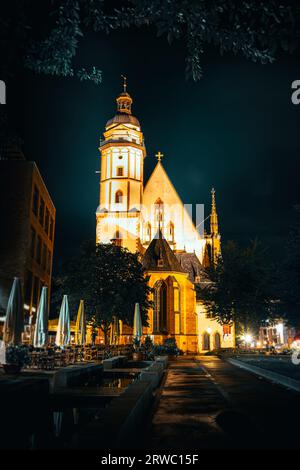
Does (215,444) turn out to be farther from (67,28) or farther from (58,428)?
(67,28)

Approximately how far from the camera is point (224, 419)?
866cm

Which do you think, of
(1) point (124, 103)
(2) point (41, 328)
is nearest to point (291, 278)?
(2) point (41, 328)

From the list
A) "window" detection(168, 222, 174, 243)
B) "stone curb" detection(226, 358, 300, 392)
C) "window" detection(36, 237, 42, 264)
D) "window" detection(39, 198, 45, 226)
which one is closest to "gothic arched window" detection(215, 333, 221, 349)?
"window" detection(168, 222, 174, 243)

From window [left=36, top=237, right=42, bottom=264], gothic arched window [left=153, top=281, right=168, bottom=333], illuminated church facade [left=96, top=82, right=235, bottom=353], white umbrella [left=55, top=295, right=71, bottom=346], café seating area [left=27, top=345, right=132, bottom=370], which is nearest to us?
café seating area [left=27, top=345, right=132, bottom=370]

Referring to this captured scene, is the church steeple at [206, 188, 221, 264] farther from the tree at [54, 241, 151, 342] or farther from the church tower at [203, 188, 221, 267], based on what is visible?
the tree at [54, 241, 151, 342]

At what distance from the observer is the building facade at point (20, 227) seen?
36.2 metres

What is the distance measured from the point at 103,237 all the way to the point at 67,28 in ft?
189

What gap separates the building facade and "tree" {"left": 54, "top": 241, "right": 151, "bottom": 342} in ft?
10.8

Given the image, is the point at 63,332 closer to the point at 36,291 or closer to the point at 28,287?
the point at 28,287

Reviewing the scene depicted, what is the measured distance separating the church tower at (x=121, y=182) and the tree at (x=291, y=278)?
1480 inches

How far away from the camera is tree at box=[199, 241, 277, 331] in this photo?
41.1 metres

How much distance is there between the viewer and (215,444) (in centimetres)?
641

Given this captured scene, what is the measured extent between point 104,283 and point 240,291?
13253mm

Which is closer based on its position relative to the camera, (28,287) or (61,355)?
(61,355)
